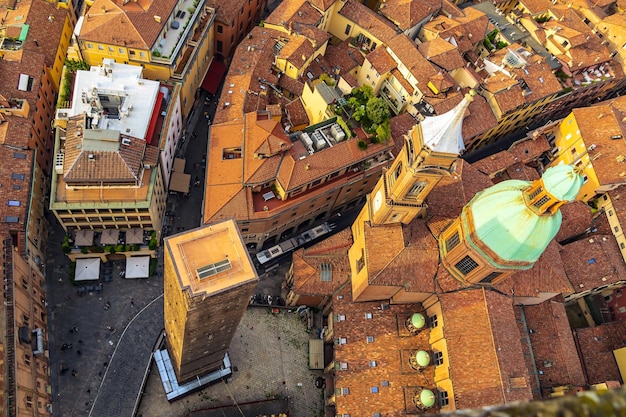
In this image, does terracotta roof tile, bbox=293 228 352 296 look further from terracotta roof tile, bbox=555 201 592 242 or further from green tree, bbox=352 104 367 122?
terracotta roof tile, bbox=555 201 592 242

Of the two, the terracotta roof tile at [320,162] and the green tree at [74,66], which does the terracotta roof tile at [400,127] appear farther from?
the green tree at [74,66]

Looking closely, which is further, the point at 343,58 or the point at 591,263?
the point at 343,58

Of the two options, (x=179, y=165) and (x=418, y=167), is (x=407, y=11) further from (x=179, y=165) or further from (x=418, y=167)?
(x=418, y=167)

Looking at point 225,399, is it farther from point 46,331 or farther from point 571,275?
point 571,275

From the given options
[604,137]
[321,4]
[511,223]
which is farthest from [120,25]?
[604,137]

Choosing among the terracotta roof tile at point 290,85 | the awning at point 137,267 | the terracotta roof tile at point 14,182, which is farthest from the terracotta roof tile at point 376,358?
the terracotta roof tile at point 14,182

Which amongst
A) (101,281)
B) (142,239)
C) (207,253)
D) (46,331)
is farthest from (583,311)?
(46,331)
